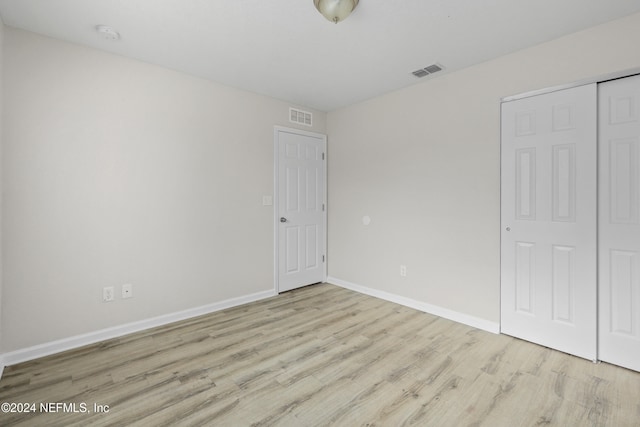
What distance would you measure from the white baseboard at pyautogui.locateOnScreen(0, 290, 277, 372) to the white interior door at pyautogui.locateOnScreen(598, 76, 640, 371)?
3377 millimetres

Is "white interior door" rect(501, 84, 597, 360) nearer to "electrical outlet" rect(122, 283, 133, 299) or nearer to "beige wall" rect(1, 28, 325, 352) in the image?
"beige wall" rect(1, 28, 325, 352)

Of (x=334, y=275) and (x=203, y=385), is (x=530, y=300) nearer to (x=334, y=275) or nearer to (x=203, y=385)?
(x=334, y=275)

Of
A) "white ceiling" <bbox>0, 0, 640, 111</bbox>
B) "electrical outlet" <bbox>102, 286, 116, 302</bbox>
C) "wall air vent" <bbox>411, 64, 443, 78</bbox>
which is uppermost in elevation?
"wall air vent" <bbox>411, 64, 443, 78</bbox>

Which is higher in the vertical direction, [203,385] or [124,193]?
[124,193]

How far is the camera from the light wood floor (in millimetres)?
1691

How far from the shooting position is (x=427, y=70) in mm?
2986

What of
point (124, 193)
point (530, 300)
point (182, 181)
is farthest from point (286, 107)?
point (530, 300)

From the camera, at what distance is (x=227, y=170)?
11.2 ft

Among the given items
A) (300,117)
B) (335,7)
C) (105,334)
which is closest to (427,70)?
(335,7)

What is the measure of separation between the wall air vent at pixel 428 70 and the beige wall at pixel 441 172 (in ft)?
0.58

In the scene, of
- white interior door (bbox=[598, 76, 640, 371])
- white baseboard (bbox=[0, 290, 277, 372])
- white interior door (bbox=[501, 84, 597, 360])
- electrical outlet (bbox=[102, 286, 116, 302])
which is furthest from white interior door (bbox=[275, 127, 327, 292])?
white interior door (bbox=[598, 76, 640, 371])

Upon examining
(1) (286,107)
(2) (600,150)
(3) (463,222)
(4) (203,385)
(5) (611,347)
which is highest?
(1) (286,107)

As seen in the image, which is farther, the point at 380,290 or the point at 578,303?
the point at 380,290

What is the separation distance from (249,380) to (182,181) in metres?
2.05
